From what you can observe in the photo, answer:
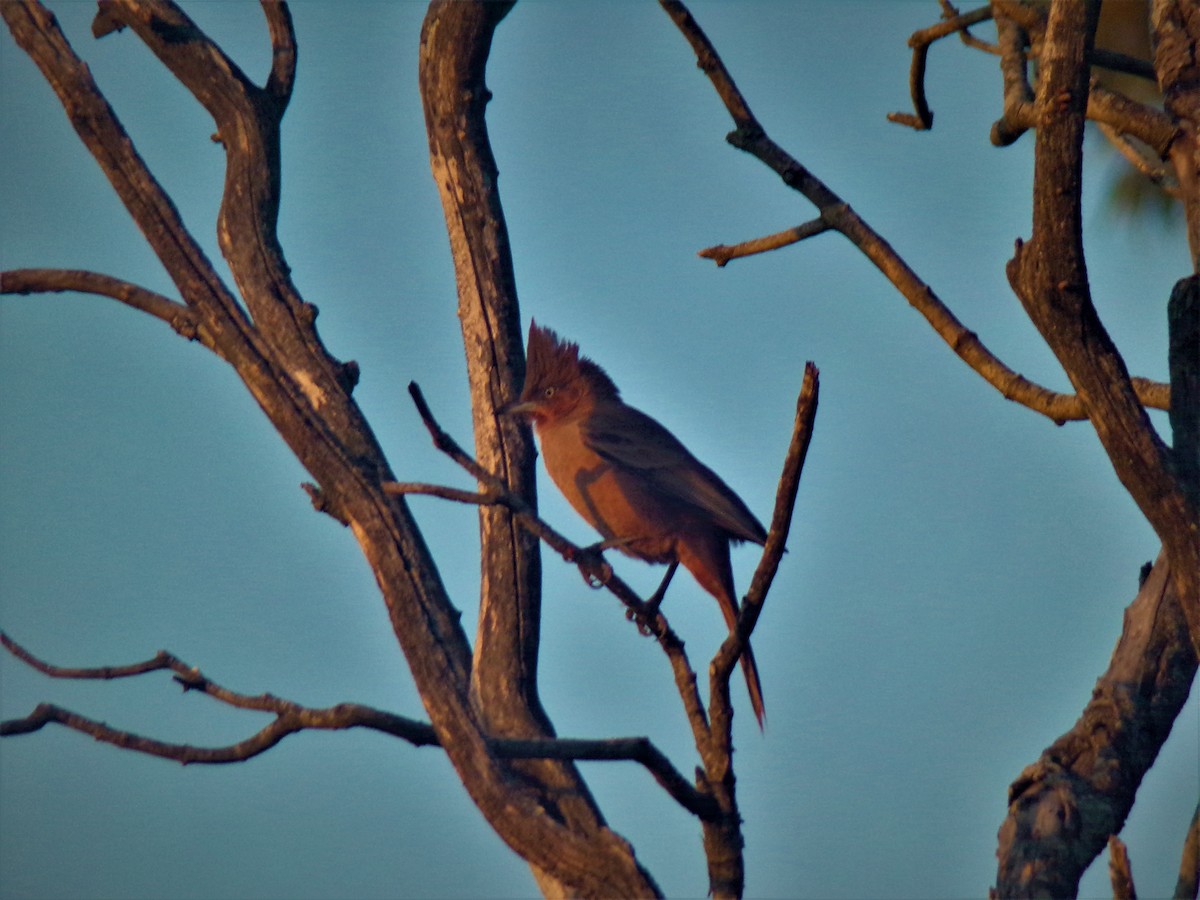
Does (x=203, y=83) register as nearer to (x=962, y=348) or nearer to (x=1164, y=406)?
(x=962, y=348)

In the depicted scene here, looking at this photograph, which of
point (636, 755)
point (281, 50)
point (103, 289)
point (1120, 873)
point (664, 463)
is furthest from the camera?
point (664, 463)

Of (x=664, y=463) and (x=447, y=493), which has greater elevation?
(x=664, y=463)

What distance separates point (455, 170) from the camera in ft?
17.7

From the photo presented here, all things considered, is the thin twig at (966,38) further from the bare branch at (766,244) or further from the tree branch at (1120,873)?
the tree branch at (1120,873)

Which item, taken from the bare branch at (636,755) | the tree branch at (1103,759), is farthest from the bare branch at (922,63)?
the bare branch at (636,755)

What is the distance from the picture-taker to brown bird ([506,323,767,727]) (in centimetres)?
563

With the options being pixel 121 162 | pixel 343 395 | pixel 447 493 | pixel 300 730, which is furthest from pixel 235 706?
pixel 121 162

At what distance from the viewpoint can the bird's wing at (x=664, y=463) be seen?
559cm

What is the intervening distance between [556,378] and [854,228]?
2.58 meters

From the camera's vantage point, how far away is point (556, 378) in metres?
6.10

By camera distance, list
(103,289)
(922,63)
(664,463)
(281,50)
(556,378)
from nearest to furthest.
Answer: (922,63)
(103,289)
(281,50)
(664,463)
(556,378)

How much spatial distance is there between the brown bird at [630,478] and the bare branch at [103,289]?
144 centimetres

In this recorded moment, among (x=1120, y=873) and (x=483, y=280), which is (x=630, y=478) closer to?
(x=483, y=280)

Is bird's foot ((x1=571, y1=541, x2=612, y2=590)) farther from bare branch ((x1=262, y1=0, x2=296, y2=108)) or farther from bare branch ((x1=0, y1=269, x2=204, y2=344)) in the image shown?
bare branch ((x1=262, y1=0, x2=296, y2=108))
